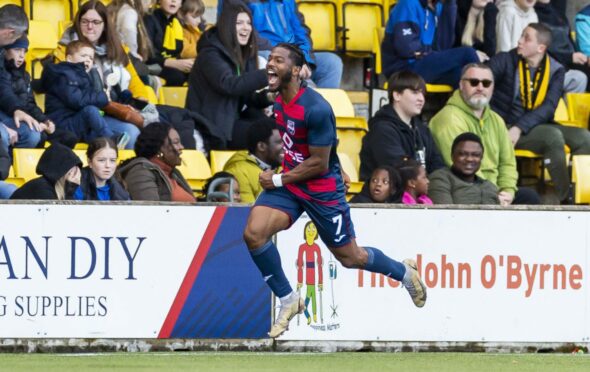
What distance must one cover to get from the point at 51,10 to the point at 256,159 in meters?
3.49

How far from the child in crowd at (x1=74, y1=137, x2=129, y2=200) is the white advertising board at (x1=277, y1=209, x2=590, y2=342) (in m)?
1.31

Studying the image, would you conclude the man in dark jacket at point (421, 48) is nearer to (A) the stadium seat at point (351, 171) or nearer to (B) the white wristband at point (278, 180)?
(A) the stadium seat at point (351, 171)

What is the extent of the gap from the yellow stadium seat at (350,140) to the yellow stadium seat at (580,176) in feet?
6.48

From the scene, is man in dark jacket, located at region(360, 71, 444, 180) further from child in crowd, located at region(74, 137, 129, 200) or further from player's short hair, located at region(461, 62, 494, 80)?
child in crowd, located at region(74, 137, 129, 200)

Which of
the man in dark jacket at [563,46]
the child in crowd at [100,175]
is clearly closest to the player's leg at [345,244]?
the child in crowd at [100,175]

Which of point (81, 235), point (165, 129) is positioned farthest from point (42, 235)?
point (165, 129)

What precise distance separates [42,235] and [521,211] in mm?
3455

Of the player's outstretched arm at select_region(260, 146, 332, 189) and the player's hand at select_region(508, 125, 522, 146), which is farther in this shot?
the player's hand at select_region(508, 125, 522, 146)

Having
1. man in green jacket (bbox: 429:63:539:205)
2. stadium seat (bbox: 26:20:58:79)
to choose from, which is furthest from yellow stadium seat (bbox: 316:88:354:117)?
stadium seat (bbox: 26:20:58:79)

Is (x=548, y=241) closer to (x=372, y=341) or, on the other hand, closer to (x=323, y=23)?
(x=372, y=341)

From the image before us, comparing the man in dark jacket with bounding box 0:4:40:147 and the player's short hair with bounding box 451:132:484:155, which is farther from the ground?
the man in dark jacket with bounding box 0:4:40:147

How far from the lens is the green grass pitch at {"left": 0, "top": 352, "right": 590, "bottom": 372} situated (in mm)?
9820

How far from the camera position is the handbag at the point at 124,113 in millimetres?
13828

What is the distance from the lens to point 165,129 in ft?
41.2
